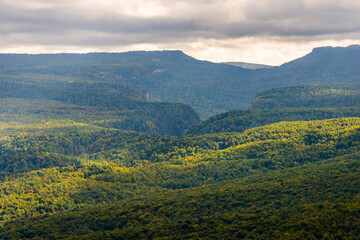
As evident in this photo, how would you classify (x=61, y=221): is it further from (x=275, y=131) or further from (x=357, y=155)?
(x=275, y=131)

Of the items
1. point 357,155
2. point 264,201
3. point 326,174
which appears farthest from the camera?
point 357,155

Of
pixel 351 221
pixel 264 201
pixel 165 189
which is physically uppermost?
pixel 351 221

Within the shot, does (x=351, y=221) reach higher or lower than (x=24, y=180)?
higher

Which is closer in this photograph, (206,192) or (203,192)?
(206,192)

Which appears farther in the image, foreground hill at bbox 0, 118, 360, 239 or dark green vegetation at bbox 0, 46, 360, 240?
foreground hill at bbox 0, 118, 360, 239

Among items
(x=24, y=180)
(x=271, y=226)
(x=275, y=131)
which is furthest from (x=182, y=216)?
(x=275, y=131)

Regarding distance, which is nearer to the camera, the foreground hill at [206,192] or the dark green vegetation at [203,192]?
the dark green vegetation at [203,192]

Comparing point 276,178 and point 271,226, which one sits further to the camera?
point 276,178

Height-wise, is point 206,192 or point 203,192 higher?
point 206,192
